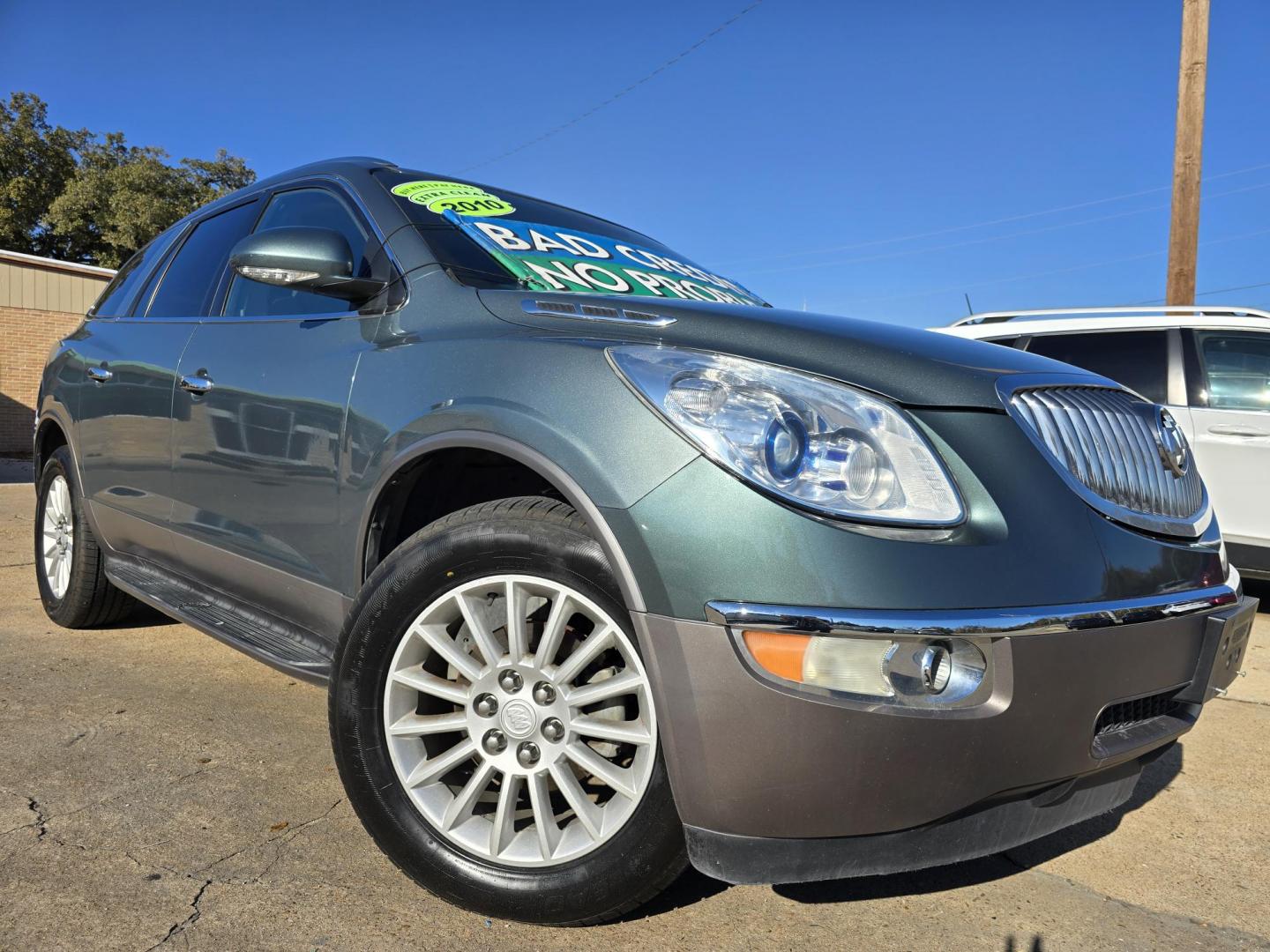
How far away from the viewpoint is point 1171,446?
223 cm

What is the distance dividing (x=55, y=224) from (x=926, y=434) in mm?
32756

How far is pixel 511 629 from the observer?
1.93 metres

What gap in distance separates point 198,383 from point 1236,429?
210 inches

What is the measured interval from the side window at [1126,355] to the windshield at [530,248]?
3496 millimetres

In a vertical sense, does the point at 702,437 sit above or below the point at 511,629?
above

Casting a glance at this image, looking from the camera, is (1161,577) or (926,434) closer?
(926,434)

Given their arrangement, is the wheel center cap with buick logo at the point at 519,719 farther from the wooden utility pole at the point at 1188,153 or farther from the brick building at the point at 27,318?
the brick building at the point at 27,318

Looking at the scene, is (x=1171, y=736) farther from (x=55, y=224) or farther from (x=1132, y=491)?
(x=55, y=224)

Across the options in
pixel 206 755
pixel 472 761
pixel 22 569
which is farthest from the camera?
pixel 22 569

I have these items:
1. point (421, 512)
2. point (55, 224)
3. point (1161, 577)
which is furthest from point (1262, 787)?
point (55, 224)

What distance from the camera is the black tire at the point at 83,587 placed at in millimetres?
3980

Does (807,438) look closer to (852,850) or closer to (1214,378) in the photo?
(852,850)

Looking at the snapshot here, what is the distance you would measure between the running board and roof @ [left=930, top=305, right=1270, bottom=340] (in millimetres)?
3946

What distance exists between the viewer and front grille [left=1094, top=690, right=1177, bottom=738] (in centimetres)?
179
